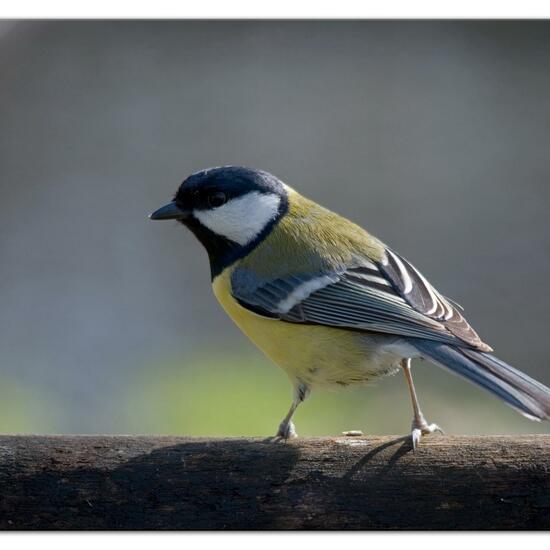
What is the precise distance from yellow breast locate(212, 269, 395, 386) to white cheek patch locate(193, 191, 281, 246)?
237 mm

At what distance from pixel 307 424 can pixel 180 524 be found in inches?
54.0

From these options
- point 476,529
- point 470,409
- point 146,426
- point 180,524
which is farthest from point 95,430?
point 476,529

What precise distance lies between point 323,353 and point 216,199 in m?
0.43

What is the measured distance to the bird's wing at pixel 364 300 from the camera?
1869mm

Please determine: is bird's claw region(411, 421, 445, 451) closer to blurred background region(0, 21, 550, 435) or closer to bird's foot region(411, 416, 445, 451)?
bird's foot region(411, 416, 445, 451)

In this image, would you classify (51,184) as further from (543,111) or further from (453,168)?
(543,111)

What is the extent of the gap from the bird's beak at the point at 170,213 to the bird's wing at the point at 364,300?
173 millimetres

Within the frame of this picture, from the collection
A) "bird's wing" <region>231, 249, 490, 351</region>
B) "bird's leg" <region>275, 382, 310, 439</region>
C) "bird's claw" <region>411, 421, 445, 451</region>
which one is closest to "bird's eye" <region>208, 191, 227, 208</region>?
"bird's wing" <region>231, 249, 490, 351</region>

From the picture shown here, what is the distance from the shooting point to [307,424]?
2957 millimetres

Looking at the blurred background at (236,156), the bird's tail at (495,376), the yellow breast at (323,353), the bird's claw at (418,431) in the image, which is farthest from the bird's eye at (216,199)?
the blurred background at (236,156)

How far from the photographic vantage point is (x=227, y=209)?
81.6 inches

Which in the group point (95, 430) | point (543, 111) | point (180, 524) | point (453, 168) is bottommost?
point (95, 430)

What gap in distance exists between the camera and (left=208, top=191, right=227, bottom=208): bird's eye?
6.79 ft

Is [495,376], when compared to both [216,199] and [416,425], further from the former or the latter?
[216,199]
